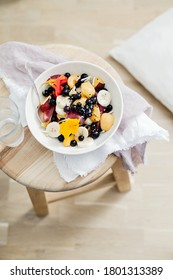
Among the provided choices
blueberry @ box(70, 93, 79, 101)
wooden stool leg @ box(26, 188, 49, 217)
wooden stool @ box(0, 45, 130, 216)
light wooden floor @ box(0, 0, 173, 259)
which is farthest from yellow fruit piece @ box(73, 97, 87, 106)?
light wooden floor @ box(0, 0, 173, 259)

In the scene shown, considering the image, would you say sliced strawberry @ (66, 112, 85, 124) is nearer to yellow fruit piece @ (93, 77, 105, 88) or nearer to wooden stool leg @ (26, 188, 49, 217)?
yellow fruit piece @ (93, 77, 105, 88)

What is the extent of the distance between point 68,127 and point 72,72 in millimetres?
163

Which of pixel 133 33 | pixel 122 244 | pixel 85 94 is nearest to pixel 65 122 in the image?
pixel 85 94

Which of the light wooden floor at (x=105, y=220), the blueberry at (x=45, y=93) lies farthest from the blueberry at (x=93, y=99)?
the light wooden floor at (x=105, y=220)

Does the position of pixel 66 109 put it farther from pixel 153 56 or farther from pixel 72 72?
pixel 153 56

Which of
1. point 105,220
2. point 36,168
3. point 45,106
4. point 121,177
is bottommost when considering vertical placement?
point 105,220

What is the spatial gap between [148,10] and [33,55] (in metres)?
0.74

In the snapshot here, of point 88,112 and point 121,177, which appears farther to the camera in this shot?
point 121,177

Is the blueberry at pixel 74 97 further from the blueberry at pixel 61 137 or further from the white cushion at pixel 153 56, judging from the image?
the white cushion at pixel 153 56

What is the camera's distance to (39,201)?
1.34 meters

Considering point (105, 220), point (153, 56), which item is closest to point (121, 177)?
point (105, 220)

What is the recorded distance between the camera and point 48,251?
4.71 ft

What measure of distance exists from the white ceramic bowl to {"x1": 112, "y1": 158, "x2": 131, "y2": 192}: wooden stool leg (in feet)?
0.56
